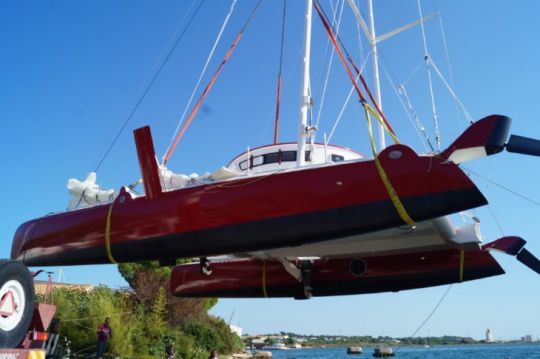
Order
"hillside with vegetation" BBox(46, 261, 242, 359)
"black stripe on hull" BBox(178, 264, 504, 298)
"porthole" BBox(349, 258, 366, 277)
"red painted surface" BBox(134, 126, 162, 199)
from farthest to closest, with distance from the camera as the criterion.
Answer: "hillside with vegetation" BBox(46, 261, 242, 359), "porthole" BBox(349, 258, 366, 277), "black stripe on hull" BBox(178, 264, 504, 298), "red painted surface" BBox(134, 126, 162, 199)

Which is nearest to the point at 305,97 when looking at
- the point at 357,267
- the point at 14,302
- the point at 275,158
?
the point at 275,158

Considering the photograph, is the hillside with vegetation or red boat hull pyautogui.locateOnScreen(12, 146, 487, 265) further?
the hillside with vegetation

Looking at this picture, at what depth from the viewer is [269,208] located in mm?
5617

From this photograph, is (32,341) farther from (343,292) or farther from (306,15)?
(306,15)

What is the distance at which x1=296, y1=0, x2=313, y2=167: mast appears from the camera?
759 cm

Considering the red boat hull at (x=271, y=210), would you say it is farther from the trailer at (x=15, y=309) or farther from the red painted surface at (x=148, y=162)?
the trailer at (x=15, y=309)

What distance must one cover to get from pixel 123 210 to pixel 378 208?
328cm

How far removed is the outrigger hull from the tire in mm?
1949

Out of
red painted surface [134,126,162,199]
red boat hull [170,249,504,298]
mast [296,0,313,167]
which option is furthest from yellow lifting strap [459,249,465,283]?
red painted surface [134,126,162,199]

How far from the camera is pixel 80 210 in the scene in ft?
22.9

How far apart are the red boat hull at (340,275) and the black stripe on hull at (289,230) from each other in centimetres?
272

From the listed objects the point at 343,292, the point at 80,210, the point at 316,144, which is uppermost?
the point at 316,144

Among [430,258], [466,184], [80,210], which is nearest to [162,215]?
[80,210]

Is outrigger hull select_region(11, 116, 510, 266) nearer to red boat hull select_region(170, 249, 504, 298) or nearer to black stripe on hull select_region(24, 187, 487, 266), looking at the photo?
black stripe on hull select_region(24, 187, 487, 266)
